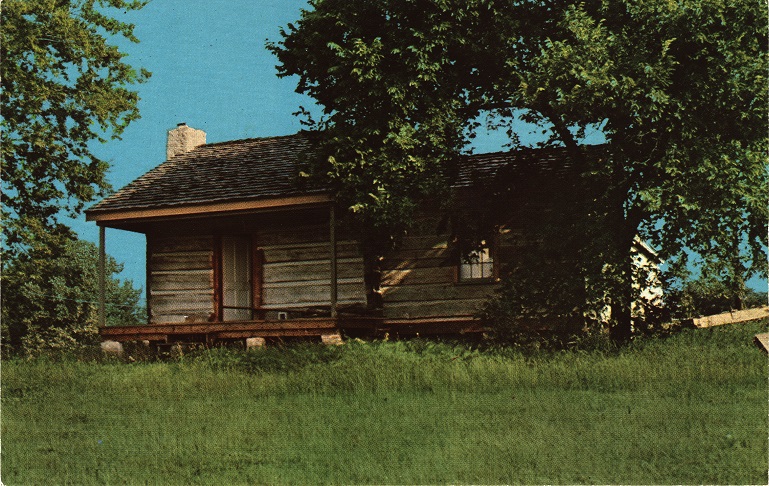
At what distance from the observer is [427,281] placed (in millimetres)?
21422

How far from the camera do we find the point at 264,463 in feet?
30.2

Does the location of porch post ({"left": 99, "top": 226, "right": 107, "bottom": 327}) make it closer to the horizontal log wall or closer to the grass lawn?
the grass lawn

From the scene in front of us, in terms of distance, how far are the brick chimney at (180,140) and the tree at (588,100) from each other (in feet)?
28.3

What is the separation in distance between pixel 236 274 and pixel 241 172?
2737 mm

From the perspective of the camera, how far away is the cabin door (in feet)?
75.4

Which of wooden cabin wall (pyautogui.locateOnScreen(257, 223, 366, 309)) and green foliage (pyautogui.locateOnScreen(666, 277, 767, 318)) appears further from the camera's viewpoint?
wooden cabin wall (pyautogui.locateOnScreen(257, 223, 366, 309))

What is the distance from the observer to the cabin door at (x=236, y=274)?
23.0 meters

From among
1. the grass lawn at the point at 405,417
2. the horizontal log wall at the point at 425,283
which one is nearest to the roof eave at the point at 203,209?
the horizontal log wall at the point at 425,283

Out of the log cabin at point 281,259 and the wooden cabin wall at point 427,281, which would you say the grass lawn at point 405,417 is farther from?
the wooden cabin wall at point 427,281

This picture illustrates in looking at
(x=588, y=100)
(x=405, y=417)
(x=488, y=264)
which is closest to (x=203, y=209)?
(x=488, y=264)

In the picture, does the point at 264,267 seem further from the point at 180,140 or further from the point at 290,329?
the point at 180,140

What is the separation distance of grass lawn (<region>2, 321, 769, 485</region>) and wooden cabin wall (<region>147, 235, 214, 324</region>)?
597 centimetres

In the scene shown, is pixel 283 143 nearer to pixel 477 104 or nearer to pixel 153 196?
pixel 153 196

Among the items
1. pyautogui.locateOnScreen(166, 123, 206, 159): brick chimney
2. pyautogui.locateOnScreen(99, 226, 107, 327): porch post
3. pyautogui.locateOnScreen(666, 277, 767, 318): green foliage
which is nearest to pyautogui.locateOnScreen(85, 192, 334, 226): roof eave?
pyautogui.locateOnScreen(99, 226, 107, 327): porch post
